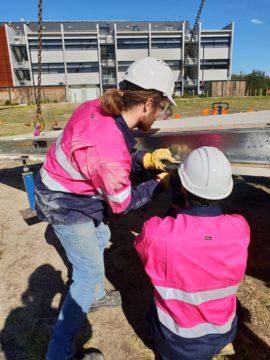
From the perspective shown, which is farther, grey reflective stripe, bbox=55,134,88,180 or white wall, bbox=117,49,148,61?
white wall, bbox=117,49,148,61

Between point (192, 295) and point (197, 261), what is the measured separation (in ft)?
0.72

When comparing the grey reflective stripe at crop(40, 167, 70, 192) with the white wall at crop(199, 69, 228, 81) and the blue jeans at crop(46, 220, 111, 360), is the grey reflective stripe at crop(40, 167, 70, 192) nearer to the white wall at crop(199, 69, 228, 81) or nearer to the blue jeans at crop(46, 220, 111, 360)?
the blue jeans at crop(46, 220, 111, 360)

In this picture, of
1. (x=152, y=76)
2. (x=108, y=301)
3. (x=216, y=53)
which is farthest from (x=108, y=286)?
(x=216, y=53)

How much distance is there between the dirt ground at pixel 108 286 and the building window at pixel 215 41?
58.4 metres

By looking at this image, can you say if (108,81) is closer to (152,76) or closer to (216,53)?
(216,53)

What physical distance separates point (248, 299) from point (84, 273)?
5.42 feet

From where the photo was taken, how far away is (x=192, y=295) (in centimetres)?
170

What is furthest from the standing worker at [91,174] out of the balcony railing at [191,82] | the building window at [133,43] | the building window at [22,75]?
the building window at [22,75]

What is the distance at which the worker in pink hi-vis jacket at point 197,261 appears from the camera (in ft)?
5.32

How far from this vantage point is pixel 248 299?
9.43ft

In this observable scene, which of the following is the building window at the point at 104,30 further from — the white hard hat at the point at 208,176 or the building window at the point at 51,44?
the white hard hat at the point at 208,176

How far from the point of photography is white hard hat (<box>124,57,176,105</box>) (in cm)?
191

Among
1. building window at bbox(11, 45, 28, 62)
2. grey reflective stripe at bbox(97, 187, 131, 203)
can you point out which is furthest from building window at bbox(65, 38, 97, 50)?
grey reflective stripe at bbox(97, 187, 131, 203)

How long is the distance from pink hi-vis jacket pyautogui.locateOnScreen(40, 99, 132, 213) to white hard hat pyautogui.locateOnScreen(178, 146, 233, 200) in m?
0.37
